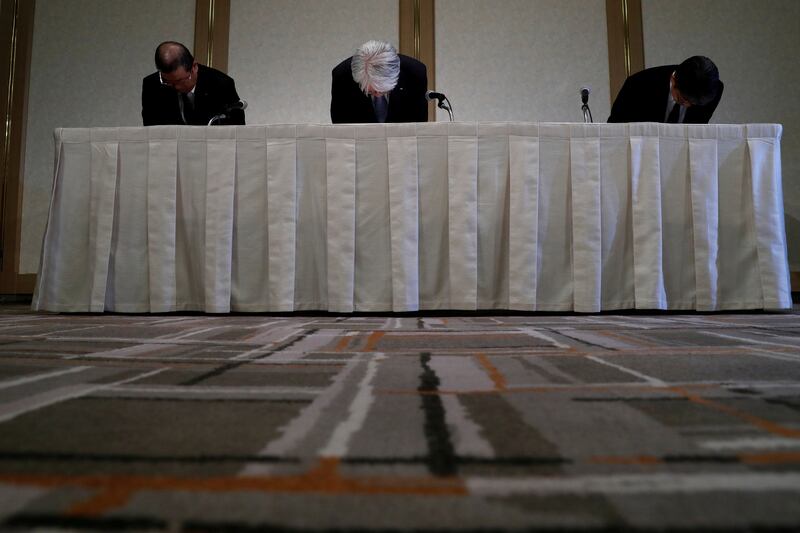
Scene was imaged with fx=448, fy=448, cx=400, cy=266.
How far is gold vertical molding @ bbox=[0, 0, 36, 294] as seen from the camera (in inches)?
82.0

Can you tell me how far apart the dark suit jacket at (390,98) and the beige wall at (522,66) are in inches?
26.6

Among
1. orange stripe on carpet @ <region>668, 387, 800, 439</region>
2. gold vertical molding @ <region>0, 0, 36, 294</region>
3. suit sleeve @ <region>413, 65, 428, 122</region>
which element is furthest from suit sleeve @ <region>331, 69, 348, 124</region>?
gold vertical molding @ <region>0, 0, 36, 294</region>

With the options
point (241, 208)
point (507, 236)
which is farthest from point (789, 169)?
point (241, 208)

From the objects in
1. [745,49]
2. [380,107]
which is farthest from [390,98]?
[745,49]

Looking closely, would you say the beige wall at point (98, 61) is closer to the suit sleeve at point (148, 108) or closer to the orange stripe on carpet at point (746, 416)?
the suit sleeve at point (148, 108)

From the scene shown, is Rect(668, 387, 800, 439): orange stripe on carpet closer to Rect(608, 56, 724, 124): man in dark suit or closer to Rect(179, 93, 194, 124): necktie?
Rect(608, 56, 724, 124): man in dark suit

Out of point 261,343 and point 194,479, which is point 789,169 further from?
point 194,479

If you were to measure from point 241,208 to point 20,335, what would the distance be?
489 millimetres

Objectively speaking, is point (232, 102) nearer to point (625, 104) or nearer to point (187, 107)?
point (187, 107)

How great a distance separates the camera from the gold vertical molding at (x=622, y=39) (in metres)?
2.09

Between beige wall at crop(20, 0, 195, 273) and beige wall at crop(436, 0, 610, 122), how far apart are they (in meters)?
1.29

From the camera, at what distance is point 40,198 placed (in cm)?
211

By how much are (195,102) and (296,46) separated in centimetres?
89

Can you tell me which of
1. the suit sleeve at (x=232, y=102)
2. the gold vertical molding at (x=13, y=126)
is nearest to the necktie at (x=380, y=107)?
the suit sleeve at (x=232, y=102)
